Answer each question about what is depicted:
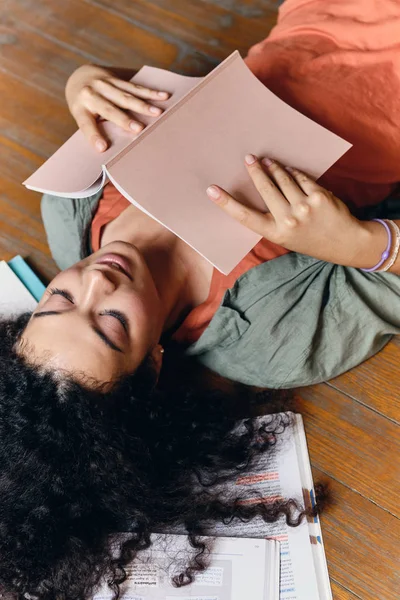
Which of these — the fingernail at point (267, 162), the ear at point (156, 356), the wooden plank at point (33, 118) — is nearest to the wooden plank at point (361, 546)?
the ear at point (156, 356)

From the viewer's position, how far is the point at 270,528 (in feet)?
3.36

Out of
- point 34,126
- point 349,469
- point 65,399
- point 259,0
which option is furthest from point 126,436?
point 259,0

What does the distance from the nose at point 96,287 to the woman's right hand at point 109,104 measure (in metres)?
0.24

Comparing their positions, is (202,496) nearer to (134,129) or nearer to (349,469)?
(349,469)

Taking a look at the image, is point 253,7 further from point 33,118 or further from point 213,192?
point 213,192

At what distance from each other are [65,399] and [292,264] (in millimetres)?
480

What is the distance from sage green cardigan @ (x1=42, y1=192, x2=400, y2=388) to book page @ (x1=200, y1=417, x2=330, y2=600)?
15 centimetres

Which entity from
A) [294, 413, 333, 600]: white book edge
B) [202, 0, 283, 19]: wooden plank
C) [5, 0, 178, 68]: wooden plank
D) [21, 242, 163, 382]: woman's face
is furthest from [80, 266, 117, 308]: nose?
[202, 0, 283, 19]: wooden plank

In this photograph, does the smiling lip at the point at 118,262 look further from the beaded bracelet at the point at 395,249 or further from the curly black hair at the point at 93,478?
the beaded bracelet at the point at 395,249

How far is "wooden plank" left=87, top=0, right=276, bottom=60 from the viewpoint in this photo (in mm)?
1551

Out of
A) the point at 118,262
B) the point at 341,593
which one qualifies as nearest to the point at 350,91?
the point at 118,262

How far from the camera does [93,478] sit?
0.91 meters

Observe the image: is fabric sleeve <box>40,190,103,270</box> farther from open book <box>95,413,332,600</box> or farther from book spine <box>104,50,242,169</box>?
open book <box>95,413,332,600</box>

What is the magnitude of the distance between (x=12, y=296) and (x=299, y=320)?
2.25 feet
